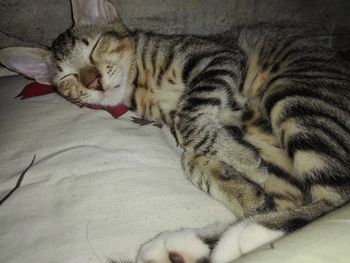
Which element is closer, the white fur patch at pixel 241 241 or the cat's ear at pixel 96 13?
the white fur patch at pixel 241 241

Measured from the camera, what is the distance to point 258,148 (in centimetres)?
148

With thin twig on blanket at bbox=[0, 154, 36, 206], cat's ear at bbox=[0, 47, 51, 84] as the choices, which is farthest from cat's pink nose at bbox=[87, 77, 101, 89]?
thin twig on blanket at bbox=[0, 154, 36, 206]

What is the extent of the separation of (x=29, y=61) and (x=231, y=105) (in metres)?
1.16

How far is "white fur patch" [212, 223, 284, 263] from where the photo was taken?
3.16ft

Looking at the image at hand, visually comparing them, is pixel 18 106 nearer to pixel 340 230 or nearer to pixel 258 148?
pixel 258 148

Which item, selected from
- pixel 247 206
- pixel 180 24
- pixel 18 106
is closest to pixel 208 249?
pixel 247 206

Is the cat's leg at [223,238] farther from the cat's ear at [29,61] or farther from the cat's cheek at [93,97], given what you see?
the cat's ear at [29,61]

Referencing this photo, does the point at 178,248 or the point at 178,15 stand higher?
the point at 178,15

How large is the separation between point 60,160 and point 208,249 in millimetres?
662

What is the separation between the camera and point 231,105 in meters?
1.57

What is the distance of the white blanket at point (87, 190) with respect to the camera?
3.40 ft

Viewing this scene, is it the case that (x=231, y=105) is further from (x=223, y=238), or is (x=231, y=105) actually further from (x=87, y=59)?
(x=87, y=59)

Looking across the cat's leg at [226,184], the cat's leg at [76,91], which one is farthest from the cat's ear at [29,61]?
the cat's leg at [226,184]

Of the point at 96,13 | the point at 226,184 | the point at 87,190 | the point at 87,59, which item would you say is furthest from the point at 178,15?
the point at 87,190
